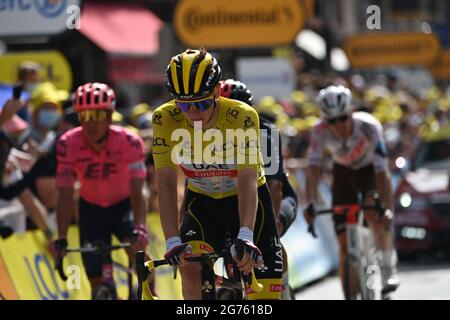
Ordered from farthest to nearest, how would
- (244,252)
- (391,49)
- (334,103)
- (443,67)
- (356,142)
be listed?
(443,67), (391,49), (356,142), (334,103), (244,252)

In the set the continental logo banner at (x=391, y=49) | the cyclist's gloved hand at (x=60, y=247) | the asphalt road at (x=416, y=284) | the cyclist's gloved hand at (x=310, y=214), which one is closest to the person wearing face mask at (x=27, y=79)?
the asphalt road at (x=416, y=284)

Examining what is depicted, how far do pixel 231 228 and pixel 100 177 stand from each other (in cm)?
240

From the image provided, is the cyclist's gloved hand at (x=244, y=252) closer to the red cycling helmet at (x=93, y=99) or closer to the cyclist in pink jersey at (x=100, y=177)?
the cyclist in pink jersey at (x=100, y=177)

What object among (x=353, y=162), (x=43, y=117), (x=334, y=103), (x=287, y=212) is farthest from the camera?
(x=43, y=117)

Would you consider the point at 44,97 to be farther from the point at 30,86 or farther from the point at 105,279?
the point at 105,279

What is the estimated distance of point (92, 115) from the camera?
360 inches

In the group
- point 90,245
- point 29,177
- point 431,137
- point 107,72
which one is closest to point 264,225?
point 90,245

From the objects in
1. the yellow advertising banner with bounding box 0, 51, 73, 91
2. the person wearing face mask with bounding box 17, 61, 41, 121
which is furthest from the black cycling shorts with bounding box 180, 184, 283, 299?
the yellow advertising banner with bounding box 0, 51, 73, 91

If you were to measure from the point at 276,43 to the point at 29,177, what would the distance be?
650 centimetres

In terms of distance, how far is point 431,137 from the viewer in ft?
54.6

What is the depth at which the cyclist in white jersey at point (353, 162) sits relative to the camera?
1068 centimetres

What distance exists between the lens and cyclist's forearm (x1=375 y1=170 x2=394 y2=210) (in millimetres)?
10891

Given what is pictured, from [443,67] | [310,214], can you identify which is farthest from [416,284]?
[443,67]

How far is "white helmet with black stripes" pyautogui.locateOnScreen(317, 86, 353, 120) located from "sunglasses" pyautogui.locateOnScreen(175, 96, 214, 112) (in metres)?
4.11
